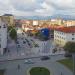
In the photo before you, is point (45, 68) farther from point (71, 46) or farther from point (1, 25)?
point (1, 25)

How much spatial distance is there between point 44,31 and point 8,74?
33.3 meters

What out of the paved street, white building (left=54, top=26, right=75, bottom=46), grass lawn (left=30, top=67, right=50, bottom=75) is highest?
white building (left=54, top=26, right=75, bottom=46)

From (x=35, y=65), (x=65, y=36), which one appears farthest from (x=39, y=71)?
(x=65, y=36)

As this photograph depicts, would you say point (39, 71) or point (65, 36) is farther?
point (65, 36)

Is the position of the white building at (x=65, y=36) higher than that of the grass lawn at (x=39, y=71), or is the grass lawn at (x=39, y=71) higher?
the white building at (x=65, y=36)

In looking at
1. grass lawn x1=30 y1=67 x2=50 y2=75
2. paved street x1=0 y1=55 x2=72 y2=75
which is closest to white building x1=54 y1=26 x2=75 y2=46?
paved street x1=0 y1=55 x2=72 y2=75

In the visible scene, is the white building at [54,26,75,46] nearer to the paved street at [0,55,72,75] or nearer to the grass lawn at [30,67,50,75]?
the paved street at [0,55,72,75]

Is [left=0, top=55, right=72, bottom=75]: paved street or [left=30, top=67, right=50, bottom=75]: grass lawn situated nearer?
[left=30, top=67, right=50, bottom=75]: grass lawn

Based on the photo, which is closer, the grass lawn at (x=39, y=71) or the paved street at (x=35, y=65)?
the grass lawn at (x=39, y=71)

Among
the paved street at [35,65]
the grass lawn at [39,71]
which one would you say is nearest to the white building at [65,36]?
the paved street at [35,65]

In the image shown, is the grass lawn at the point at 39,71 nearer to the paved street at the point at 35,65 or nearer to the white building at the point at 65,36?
the paved street at the point at 35,65

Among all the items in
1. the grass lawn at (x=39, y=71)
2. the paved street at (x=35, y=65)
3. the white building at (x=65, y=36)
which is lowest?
the paved street at (x=35, y=65)

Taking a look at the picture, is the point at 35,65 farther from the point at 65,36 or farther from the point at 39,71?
the point at 65,36

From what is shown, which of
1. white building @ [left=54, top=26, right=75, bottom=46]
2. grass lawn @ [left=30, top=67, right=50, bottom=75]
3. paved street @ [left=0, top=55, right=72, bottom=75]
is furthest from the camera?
white building @ [left=54, top=26, right=75, bottom=46]
